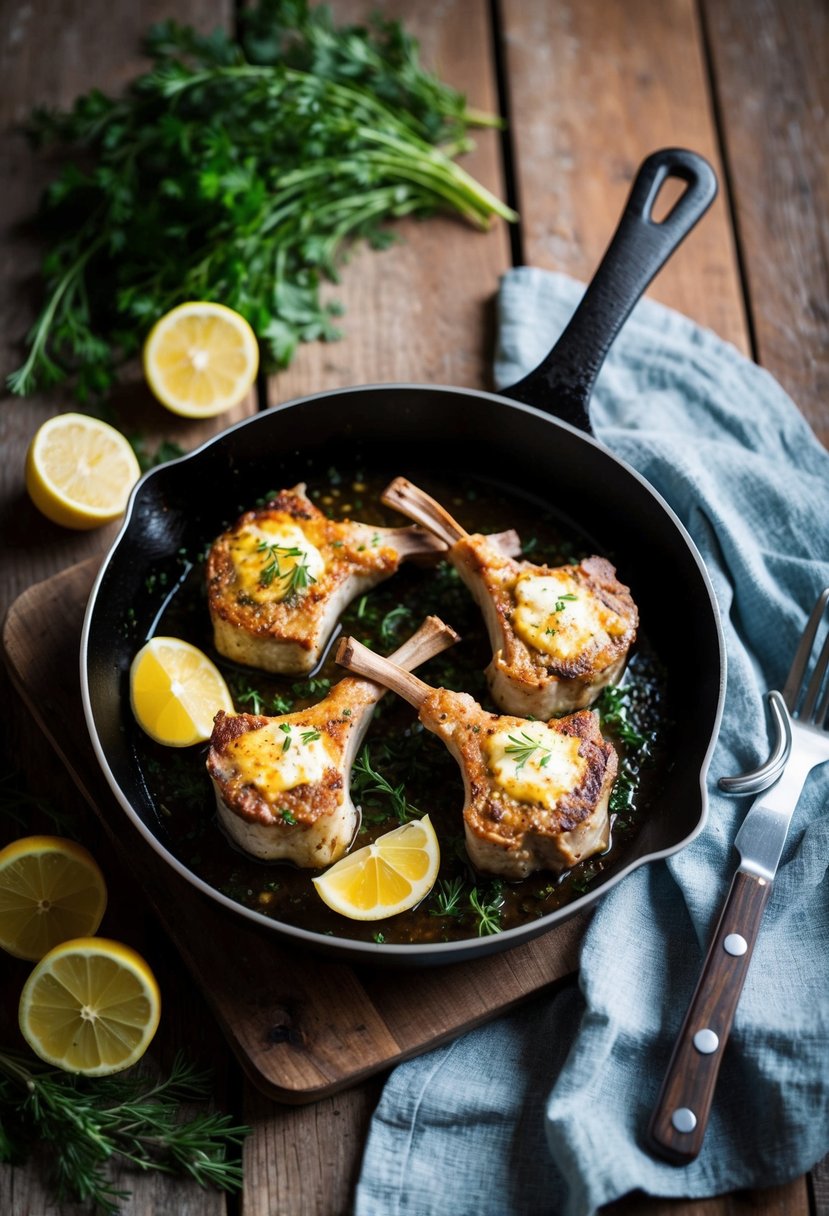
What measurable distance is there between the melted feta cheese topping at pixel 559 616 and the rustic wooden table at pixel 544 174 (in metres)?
1.24

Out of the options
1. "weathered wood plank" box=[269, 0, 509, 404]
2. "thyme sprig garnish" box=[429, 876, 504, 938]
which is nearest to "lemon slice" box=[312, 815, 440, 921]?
"thyme sprig garnish" box=[429, 876, 504, 938]

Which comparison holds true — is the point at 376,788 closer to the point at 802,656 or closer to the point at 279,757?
the point at 279,757

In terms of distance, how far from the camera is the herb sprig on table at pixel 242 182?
4531mm

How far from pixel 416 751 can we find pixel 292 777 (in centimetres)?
48

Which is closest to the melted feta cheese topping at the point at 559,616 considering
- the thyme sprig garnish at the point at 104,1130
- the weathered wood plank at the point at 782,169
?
the weathered wood plank at the point at 782,169

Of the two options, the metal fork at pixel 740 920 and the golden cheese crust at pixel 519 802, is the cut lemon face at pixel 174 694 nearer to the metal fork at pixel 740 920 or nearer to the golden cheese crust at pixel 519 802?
the golden cheese crust at pixel 519 802

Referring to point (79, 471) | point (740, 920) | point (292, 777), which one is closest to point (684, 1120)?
point (740, 920)

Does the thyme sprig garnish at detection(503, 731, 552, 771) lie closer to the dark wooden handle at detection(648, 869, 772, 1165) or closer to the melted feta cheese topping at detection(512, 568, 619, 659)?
the melted feta cheese topping at detection(512, 568, 619, 659)

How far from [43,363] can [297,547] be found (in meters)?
1.44

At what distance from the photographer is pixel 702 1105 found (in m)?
3.09

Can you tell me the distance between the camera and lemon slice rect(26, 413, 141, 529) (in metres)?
4.11

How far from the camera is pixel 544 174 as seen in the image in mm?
5102

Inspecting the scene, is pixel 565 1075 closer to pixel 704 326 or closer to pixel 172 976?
pixel 172 976

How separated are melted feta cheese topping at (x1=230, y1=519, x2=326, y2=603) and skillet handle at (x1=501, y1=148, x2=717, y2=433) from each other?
3.04ft
